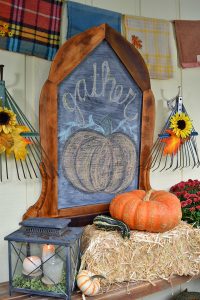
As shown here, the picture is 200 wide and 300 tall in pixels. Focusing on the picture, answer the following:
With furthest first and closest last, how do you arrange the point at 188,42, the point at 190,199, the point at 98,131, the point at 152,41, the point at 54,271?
the point at 188,42 → the point at 152,41 → the point at 190,199 → the point at 98,131 → the point at 54,271

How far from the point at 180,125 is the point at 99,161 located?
0.48 m

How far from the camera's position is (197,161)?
215cm

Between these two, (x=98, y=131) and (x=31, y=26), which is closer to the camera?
(x=31, y=26)

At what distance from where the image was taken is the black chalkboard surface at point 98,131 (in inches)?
62.1

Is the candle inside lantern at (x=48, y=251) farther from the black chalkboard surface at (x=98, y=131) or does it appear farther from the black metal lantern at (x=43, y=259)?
the black chalkboard surface at (x=98, y=131)

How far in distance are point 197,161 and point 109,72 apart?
0.85m

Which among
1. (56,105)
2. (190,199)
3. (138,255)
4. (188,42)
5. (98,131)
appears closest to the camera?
(138,255)

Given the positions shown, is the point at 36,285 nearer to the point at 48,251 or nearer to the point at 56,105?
the point at 48,251

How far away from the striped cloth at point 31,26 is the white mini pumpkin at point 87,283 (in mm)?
948

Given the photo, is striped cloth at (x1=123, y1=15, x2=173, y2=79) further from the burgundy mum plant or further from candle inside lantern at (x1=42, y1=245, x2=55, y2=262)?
candle inside lantern at (x1=42, y1=245, x2=55, y2=262)

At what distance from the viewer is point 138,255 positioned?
1.40 meters

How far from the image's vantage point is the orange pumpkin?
4.77 ft

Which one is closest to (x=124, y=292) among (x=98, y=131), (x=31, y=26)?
(x=98, y=131)

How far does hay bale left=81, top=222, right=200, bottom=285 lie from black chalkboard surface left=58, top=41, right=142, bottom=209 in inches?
8.6
